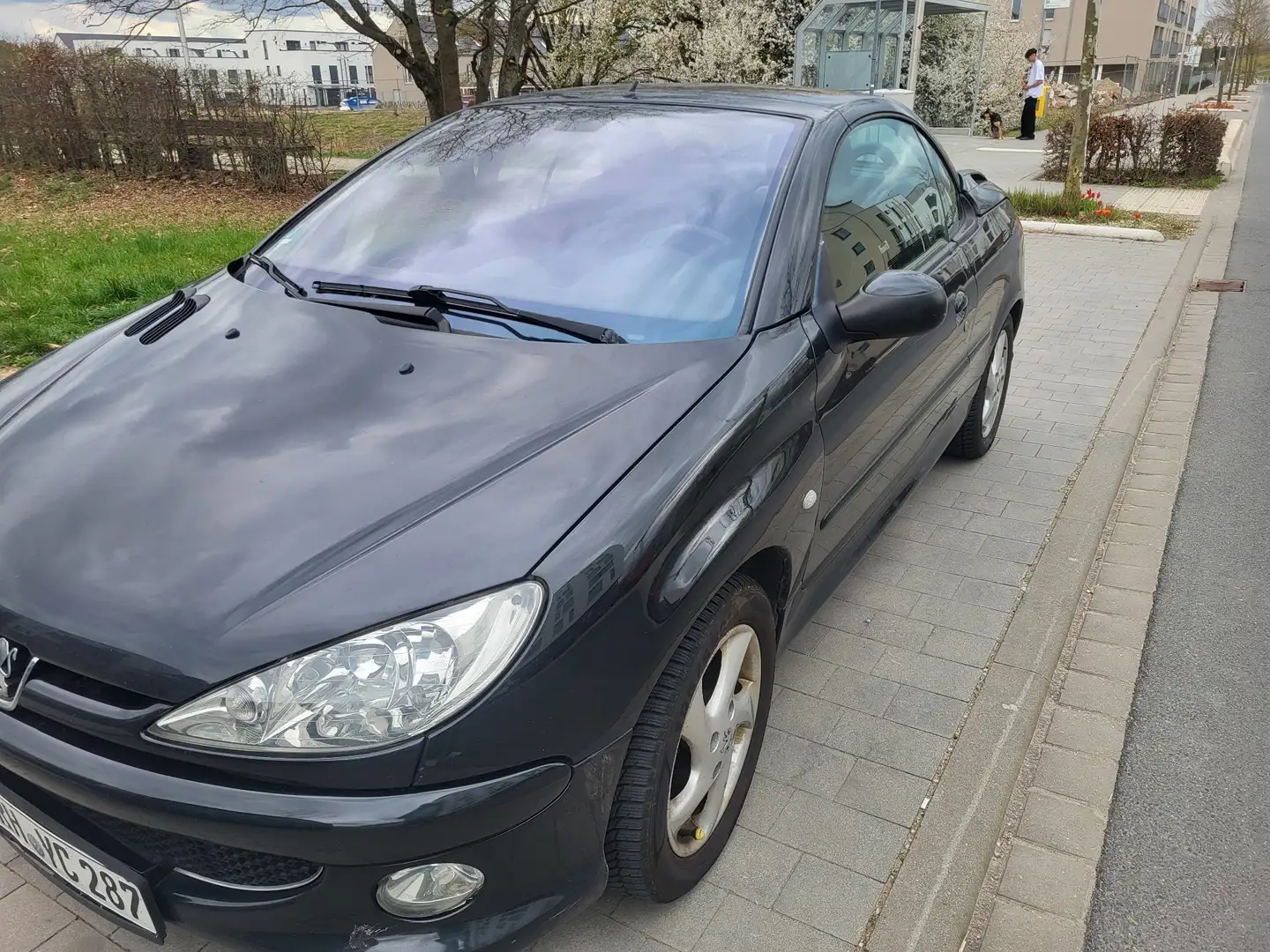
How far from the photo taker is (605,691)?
1.69 metres

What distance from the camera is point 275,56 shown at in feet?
225

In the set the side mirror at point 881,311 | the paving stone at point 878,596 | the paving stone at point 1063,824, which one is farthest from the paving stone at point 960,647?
the side mirror at point 881,311

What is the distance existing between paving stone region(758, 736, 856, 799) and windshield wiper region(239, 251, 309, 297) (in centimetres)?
178

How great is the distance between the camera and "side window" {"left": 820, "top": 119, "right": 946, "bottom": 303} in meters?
2.74

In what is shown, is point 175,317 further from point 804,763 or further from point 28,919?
point 804,763

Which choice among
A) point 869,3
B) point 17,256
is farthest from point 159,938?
point 869,3

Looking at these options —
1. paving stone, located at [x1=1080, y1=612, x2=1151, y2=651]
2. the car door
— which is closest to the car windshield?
the car door

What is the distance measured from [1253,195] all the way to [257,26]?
14012 mm

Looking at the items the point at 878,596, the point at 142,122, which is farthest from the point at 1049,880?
the point at 142,122

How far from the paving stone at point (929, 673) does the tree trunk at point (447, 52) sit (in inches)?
407

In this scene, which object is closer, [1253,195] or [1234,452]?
[1234,452]

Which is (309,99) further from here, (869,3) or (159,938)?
(159,938)

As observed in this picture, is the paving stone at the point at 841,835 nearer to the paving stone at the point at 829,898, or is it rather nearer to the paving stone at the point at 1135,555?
the paving stone at the point at 829,898

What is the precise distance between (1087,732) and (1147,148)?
46.2 ft
